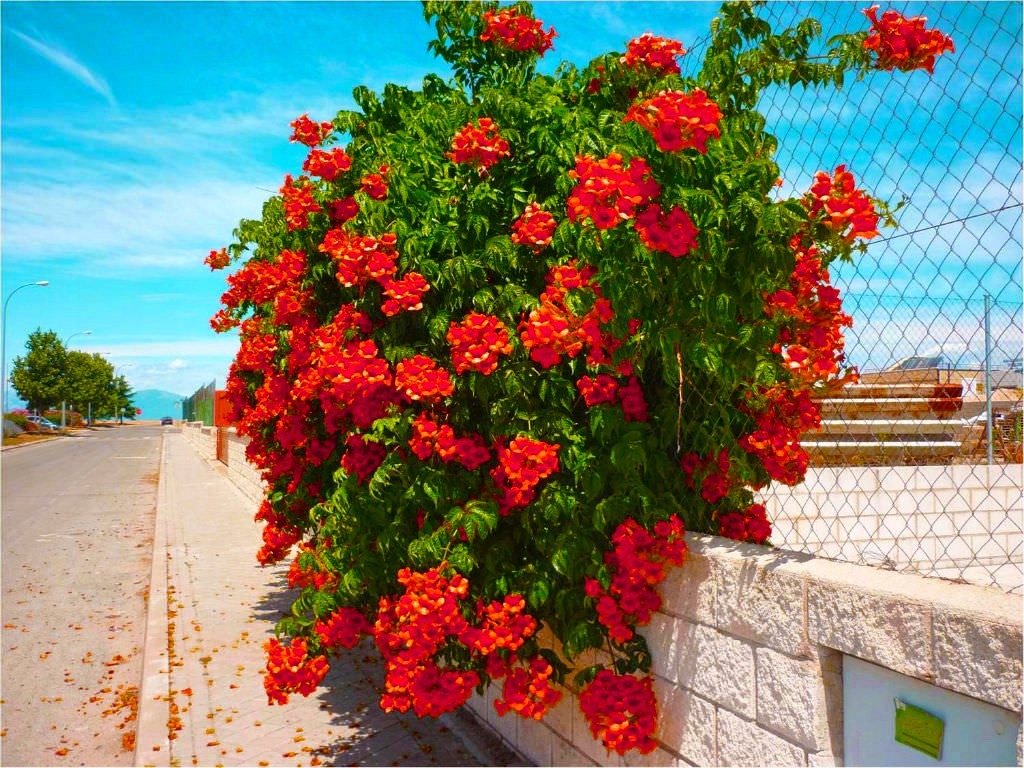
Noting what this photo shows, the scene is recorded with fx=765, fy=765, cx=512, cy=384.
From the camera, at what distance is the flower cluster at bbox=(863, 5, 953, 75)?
8.09 feet

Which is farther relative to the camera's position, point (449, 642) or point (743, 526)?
point (449, 642)

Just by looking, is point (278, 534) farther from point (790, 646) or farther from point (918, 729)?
point (918, 729)

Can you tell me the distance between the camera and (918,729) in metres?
2.02

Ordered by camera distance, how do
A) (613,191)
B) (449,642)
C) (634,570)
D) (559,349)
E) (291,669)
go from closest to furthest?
1. (613,191)
2. (559,349)
3. (634,570)
4. (449,642)
5. (291,669)

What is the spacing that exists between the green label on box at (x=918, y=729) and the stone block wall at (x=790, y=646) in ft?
0.34

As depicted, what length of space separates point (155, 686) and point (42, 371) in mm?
65650

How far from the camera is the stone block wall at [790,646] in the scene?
74.3 inches

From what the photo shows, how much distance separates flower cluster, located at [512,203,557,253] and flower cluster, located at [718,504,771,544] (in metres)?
1.37

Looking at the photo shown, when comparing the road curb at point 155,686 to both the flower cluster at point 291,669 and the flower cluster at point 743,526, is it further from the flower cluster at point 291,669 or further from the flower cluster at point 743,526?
the flower cluster at point 743,526

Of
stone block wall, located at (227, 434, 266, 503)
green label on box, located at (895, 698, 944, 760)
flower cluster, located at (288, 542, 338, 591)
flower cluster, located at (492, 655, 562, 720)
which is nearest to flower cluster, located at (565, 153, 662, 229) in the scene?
green label on box, located at (895, 698, 944, 760)

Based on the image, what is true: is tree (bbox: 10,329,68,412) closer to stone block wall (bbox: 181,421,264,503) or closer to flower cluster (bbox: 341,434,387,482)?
stone block wall (bbox: 181,421,264,503)

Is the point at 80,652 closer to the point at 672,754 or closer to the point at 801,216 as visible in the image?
the point at 672,754

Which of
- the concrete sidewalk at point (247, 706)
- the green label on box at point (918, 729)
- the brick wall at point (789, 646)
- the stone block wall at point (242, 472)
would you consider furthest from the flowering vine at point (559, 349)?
the stone block wall at point (242, 472)

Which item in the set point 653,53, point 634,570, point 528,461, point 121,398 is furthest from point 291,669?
point 121,398
